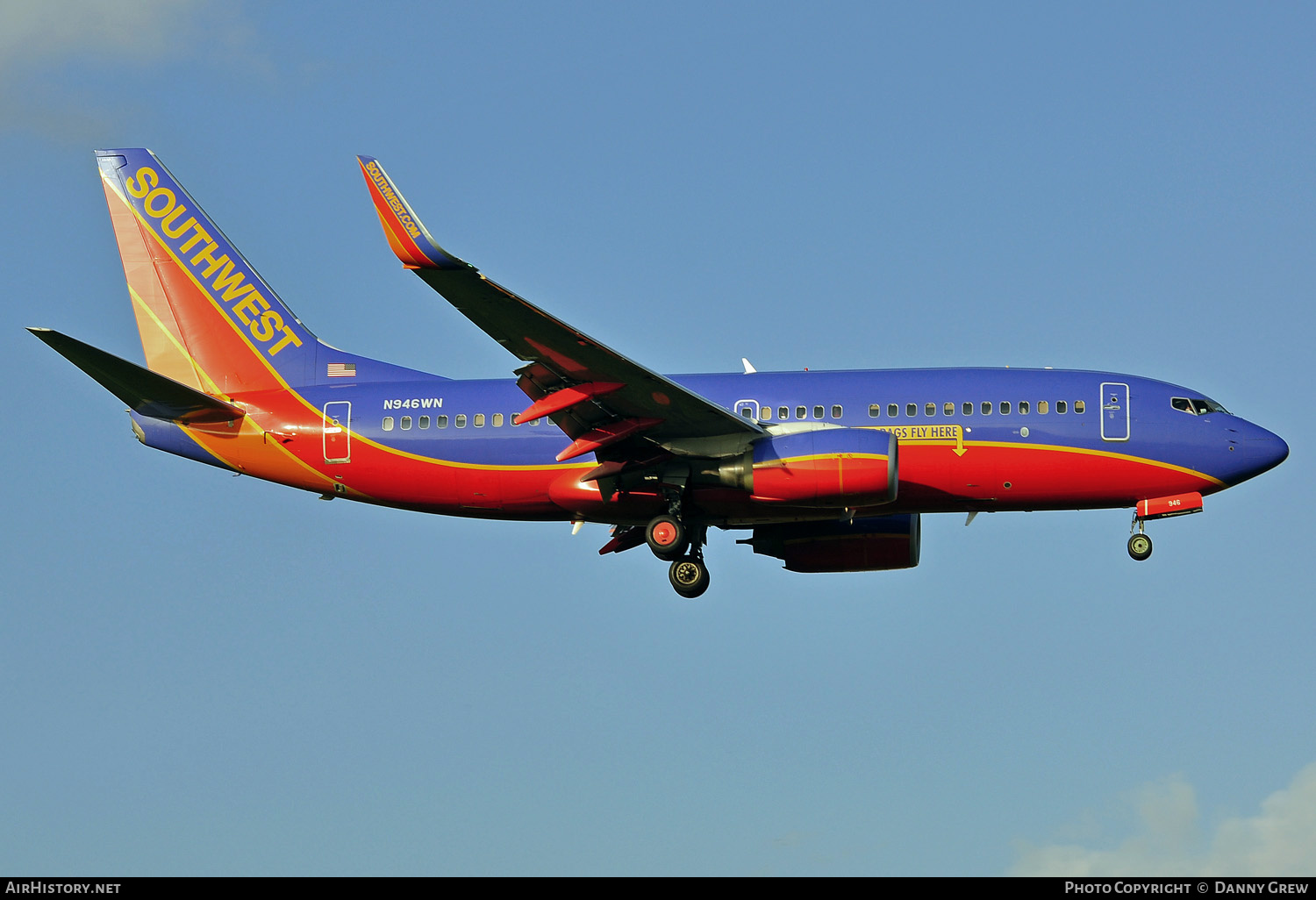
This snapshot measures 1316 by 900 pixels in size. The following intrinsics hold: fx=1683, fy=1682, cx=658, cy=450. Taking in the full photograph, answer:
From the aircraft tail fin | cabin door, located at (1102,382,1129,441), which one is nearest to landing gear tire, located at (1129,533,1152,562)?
cabin door, located at (1102,382,1129,441)

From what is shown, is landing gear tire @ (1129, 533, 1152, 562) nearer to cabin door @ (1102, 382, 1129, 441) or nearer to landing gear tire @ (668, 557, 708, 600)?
cabin door @ (1102, 382, 1129, 441)

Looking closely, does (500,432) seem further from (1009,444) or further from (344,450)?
(1009,444)

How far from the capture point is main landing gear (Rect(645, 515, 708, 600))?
3812cm

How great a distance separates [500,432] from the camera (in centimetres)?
3894

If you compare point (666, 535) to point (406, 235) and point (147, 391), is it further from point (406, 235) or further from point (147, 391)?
point (147, 391)

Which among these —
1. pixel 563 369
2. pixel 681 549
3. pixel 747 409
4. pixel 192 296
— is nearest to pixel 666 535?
pixel 681 549

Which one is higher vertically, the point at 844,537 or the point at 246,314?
the point at 246,314

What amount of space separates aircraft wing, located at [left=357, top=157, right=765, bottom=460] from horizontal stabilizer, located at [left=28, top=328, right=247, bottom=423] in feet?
28.6

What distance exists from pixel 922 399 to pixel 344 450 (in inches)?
531

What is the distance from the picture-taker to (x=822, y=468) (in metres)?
35.9

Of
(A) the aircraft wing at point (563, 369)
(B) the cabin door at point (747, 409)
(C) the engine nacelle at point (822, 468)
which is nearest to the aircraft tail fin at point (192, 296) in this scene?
(A) the aircraft wing at point (563, 369)

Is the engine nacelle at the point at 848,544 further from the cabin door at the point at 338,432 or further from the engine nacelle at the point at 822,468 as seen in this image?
the cabin door at the point at 338,432

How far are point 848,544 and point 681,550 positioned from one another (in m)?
5.54
